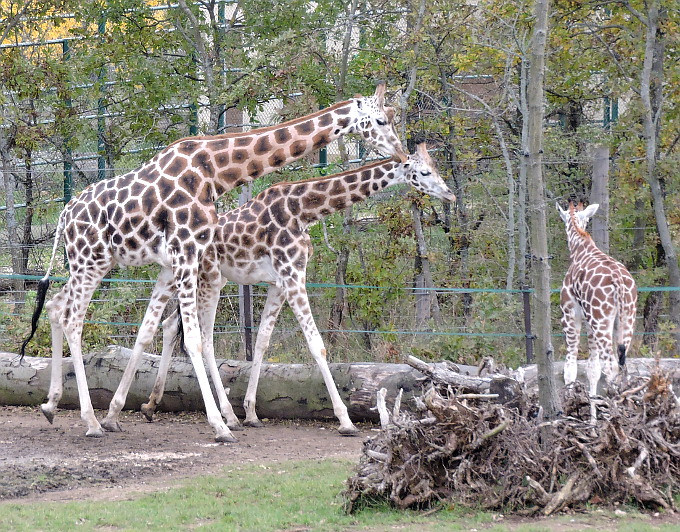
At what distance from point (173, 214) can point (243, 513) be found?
3564 millimetres

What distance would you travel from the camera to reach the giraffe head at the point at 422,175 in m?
9.66

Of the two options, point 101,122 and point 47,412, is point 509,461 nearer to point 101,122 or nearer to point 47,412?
point 47,412

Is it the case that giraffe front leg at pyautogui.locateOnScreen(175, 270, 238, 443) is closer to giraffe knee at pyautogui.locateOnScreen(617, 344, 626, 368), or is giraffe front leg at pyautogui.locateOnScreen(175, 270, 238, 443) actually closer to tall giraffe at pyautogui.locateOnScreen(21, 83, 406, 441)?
tall giraffe at pyautogui.locateOnScreen(21, 83, 406, 441)

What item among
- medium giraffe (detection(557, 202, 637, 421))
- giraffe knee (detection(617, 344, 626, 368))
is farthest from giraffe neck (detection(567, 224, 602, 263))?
giraffe knee (detection(617, 344, 626, 368))

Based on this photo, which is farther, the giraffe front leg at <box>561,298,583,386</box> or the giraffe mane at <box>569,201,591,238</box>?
the giraffe mane at <box>569,201,591,238</box>

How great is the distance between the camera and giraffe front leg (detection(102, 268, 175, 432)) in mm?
9086

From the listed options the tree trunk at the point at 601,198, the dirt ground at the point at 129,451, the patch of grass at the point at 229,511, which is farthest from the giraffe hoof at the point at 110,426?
the tree trunk at the point at 601,198

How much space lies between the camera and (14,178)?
14227 mm

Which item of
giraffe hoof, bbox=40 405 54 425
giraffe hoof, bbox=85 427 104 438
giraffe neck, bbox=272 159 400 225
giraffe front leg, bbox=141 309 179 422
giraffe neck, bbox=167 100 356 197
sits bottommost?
giraffe hoof, bbox=85 427 104 438

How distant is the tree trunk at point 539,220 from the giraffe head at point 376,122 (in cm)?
356

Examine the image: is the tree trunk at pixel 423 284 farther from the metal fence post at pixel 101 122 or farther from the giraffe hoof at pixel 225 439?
the metal fence post at pixel 101 122

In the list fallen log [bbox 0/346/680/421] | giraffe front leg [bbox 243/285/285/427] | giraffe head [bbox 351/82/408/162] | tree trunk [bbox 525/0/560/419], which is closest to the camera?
tree trunk [bbox 525/0/560/419]

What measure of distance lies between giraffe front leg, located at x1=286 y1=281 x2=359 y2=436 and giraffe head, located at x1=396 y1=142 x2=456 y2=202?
161cm

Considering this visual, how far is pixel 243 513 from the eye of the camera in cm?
600
